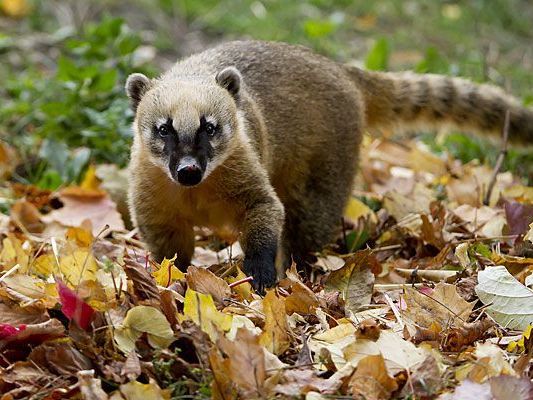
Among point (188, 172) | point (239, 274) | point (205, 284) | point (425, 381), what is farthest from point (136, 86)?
point (425, 381)

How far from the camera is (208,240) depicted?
6176 mm

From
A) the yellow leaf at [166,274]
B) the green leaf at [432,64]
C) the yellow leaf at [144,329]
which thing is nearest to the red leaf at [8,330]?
the yellow leaf at [144,329]

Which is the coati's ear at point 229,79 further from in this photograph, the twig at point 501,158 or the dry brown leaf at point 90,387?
the dry brown leaf at point 90,387

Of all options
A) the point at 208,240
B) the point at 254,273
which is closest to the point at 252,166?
the point at 254,273

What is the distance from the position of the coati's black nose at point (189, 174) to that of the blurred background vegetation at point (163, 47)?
91.6 inches

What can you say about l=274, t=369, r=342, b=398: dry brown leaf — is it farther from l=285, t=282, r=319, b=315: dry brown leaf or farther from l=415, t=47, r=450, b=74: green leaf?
l=415, t=47, r=450, b=74: green leaf

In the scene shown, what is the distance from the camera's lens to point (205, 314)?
12.2 ft

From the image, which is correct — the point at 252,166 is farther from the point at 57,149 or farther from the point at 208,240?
the point at 57,149

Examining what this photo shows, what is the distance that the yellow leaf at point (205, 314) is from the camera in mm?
3674

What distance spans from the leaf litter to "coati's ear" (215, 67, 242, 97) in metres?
0.98

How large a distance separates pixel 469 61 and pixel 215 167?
503cm

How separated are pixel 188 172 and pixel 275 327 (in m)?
1.11

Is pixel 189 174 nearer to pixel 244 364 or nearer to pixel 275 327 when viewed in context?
pixel 275 327

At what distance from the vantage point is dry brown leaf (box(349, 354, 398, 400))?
3.34 m
